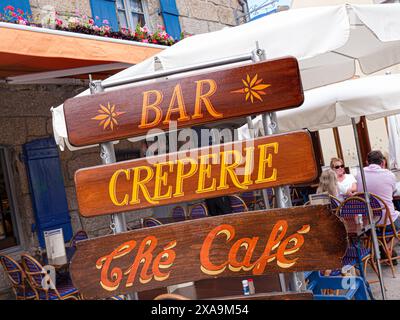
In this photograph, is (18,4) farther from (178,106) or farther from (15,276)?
(178,106)

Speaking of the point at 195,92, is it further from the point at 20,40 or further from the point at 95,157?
the point at 95,157

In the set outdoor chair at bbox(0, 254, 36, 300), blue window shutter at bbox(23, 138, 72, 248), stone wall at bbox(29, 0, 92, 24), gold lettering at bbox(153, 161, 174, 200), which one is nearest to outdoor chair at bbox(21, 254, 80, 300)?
outdoor chair at bbox(0, 254, 36, 300)

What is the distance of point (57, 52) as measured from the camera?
4586mm

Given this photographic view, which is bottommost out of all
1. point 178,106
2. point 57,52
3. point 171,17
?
point 178,106

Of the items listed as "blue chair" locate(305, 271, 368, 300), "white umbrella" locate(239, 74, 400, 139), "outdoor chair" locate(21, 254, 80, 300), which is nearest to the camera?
"blue chair" locate(305, 271, 368, 300)

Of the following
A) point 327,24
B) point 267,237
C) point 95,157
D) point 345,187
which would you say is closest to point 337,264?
point 267,237

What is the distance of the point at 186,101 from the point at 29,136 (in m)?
5.06

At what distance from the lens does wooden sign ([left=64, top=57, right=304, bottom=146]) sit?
1855 millimetres

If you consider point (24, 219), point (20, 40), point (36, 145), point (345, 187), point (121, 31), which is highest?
point (121, 31)

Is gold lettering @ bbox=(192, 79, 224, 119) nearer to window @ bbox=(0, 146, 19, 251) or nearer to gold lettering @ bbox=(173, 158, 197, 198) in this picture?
gold lettering @ bbox=(173, 158, 197, 198)

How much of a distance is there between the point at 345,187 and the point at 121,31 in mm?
3994

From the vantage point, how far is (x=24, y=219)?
6219 millimetres

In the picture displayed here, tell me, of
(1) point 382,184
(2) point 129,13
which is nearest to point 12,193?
(2) point 129,13

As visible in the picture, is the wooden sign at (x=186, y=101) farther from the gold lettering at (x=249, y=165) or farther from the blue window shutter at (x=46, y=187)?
the blue window shutter at (x=46, y=187)
